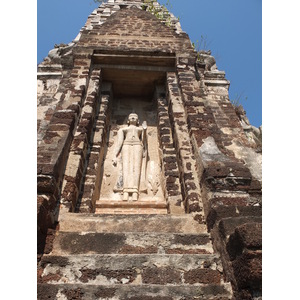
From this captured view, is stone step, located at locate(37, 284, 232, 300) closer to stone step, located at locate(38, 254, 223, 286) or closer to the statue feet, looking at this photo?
stone step, located at locate(38, 254, 223, 286)

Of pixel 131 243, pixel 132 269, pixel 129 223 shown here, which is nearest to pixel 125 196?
pixel 129 223

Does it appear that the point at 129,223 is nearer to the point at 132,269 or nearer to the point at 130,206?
the point at 132,269

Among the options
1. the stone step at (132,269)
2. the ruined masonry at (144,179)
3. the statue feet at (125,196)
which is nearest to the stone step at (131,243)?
the ruined masonry at (144,179)

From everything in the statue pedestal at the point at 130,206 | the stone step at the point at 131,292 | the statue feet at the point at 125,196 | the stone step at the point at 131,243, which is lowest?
the stone step at the point at 131,292

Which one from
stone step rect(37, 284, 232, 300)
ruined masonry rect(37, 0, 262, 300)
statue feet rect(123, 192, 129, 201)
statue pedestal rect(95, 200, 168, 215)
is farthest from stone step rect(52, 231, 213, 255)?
statue feet rect(123, 192, 129, 201)

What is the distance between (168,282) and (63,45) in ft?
Answer: 24.3

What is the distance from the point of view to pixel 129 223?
12.1 feet

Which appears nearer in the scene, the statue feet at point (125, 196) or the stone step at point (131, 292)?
the stone step at point (131, 292)

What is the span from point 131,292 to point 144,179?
2.58 metres

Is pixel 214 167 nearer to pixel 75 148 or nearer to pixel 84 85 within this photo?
pixel 75 148

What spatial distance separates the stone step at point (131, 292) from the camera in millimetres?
2613

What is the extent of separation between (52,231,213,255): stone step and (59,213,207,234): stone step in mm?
210

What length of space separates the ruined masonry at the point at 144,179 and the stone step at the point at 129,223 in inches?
0.5

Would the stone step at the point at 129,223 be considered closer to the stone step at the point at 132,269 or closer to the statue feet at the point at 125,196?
the stone step at the point at 132,269
